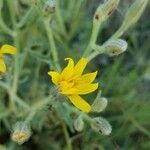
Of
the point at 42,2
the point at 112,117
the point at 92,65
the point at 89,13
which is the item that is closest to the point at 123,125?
the point at 112,117

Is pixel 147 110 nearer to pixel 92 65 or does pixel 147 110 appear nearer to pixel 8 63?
pixel 92 65

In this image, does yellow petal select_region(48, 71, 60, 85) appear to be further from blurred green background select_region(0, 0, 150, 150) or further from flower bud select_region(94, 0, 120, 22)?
blurred green background select_region(0, 0, 150, 150)

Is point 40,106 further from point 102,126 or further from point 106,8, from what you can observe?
point 106,8

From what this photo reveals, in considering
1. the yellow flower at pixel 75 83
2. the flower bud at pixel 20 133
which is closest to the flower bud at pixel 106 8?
the yellow flower at pixel 75 83

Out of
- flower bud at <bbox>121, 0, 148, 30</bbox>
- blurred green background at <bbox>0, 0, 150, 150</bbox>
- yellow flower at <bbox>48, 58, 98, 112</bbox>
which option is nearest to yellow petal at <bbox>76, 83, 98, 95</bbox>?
yellow flower at <bbox>48, 58, 98, 112</bbox>

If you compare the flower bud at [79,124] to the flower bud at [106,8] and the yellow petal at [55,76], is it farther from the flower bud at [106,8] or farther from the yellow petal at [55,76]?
the flower bud at [106,8]

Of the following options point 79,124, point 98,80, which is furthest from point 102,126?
point 98,80
